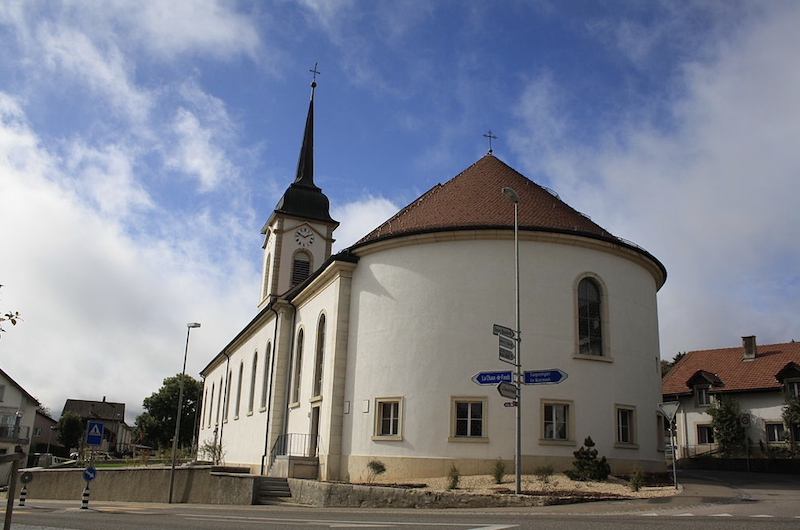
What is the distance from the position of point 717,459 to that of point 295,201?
90.3ft

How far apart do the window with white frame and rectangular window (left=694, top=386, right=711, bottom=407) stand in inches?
1014

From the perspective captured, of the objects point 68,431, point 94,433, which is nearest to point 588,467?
point 94,433

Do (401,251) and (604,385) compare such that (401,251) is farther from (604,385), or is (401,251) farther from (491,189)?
(604,385)

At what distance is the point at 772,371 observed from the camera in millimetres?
38781

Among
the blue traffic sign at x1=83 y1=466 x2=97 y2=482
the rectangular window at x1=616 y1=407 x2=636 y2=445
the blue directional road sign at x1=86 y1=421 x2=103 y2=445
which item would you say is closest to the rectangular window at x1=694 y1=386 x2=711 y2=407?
the rectangular window at x1=616 y1=407 x2=636 y2=445

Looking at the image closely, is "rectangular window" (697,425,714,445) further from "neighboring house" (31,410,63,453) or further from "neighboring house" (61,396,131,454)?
"neighboring house" (61,396,131,454)

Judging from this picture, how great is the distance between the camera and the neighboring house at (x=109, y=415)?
106744 mm

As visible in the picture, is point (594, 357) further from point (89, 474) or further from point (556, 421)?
point (89, 474)

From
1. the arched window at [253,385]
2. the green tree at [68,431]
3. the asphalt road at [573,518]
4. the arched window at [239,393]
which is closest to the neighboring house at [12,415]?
the green tree at [68,431]

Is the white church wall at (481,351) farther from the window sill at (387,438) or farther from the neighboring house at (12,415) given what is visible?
the neighboring house at (12,415)

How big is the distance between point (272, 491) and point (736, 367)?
30980 mm

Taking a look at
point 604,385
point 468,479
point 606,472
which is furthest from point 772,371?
point 468,479

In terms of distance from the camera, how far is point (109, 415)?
116625 mm

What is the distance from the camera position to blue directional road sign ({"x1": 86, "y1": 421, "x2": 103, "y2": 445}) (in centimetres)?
2173
